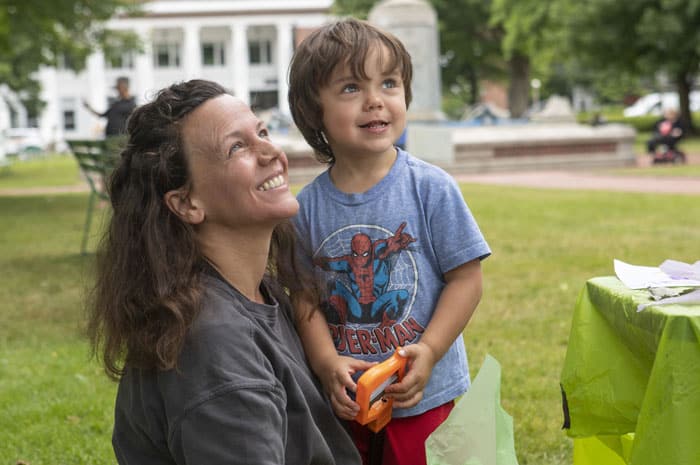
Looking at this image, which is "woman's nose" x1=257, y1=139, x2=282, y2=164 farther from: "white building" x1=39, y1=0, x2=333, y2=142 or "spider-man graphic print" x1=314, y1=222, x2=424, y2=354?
"white building" x1=39, y1=0, x2=333, y2=142

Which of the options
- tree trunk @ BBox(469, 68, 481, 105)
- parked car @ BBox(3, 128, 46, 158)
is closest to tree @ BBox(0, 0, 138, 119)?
parked car @ BBox(3, 128, 46, 158)

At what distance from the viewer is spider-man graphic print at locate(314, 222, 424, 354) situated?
2.52 metres

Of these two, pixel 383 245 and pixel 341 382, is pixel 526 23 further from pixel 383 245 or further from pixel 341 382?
pixel 341 382

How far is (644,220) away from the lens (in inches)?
390

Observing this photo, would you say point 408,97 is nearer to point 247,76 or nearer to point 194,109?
point 194,109

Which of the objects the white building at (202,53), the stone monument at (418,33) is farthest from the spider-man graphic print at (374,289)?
the white building at (202,53)

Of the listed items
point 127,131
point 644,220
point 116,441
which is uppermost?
point 127,131

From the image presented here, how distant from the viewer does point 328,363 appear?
95.7 inches

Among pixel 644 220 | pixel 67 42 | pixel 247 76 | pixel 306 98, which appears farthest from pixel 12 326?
pixel 247 76

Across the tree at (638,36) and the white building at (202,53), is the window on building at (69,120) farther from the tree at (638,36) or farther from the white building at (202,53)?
the tree at (638,36)

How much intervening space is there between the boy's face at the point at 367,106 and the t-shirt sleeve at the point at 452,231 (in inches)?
7.6

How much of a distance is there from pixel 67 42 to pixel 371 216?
76.2 feet

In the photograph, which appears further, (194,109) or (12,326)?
(12,326)

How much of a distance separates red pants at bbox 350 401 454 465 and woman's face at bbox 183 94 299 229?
674 millimetres
